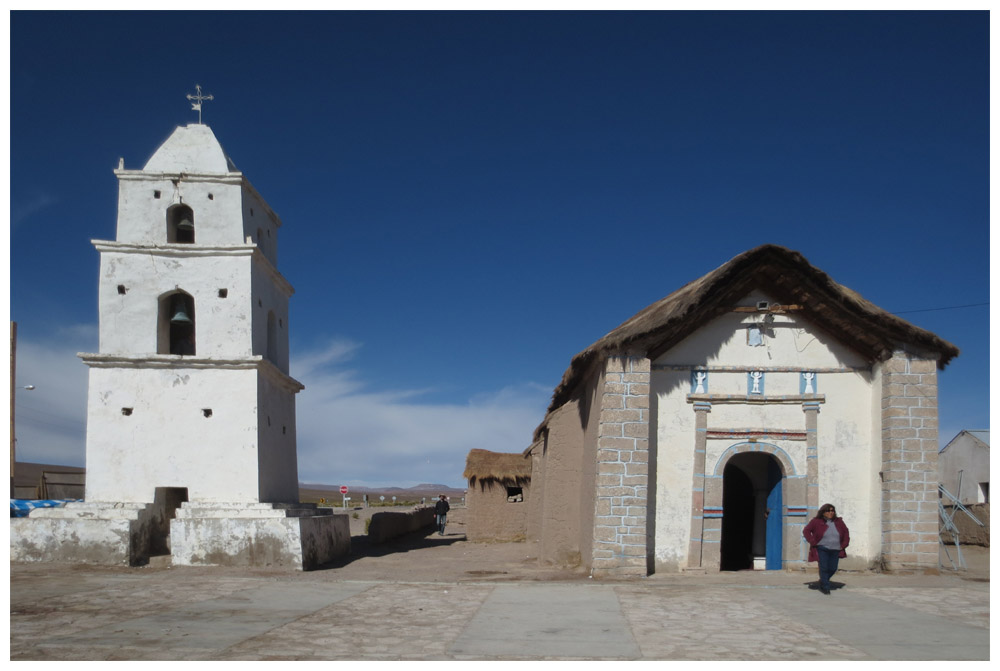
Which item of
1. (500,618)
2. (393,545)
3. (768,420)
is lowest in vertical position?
(393,545)

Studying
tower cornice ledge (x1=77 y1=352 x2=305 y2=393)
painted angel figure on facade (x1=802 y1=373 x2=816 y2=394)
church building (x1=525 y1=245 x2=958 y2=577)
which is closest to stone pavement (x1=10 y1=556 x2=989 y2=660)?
church building (x1=525 y1=245 x2=958 y2=577)

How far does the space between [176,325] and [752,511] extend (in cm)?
1302

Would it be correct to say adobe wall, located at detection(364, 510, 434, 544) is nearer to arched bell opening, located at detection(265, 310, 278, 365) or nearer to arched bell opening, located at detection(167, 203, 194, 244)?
arched bell opening, located at detection(265, 310, 278, 365)

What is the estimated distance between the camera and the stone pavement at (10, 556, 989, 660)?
7.69 meters

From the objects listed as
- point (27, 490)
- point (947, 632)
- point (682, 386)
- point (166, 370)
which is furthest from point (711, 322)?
point (27, 490)

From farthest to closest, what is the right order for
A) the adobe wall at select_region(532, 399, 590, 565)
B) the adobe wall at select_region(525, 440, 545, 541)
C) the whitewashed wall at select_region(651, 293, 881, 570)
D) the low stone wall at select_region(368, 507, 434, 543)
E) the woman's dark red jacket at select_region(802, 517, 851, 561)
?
the low stone wall at select_region(368, 507, 434, 543), the adobe wall at select_region(525, 440, 545, 541), the adobe wall at select_region(532, 399, 590, 565), the whitewashed wall at select_region(651, 293, 881, 570), the woman's dark red jacket at select_region(802, 517, 851, 561)

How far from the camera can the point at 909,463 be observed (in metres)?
14.3

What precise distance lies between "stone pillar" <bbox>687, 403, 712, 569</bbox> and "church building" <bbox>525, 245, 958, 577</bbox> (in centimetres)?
2

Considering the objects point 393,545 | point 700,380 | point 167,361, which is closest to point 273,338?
point 167,361

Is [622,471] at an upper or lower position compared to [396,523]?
upper

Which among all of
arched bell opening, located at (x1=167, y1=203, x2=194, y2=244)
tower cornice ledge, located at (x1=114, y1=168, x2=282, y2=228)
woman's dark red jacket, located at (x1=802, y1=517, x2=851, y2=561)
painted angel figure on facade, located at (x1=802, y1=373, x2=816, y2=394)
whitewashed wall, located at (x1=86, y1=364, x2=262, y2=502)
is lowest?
woman's dark red jacket, located at (x1=802, y1=517, x2=851, y2=561)

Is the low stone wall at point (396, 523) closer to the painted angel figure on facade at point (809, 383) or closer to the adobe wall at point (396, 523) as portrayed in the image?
the adobe wall at point (396, 523)

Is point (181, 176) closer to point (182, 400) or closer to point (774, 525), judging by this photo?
point (182, 400)

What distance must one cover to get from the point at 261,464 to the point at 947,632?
12.7 m
